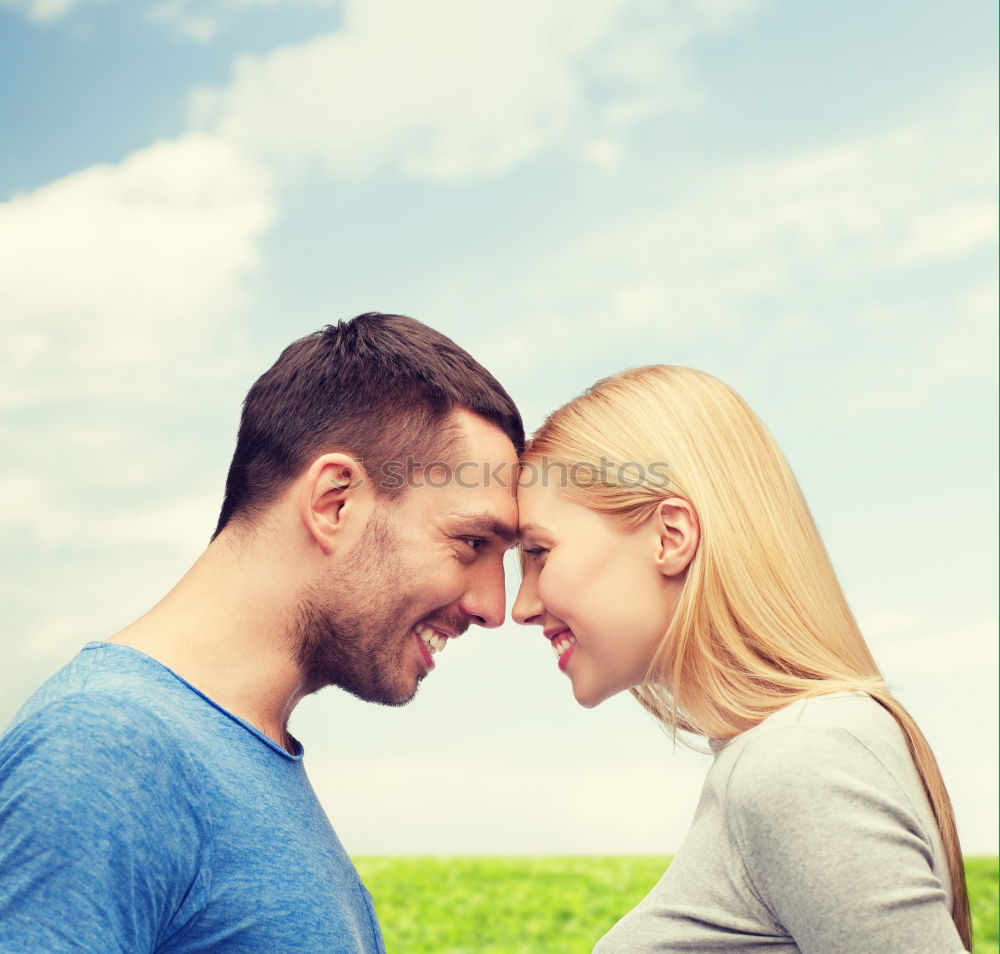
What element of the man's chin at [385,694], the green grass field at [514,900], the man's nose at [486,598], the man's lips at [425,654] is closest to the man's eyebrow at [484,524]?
the man's nose at [486,598]

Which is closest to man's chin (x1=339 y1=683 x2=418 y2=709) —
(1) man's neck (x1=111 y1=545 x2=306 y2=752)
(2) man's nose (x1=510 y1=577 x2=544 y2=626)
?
(1) man's neck (x1=111 y1=545 x2=306 y2=752)

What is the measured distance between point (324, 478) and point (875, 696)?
4.78 feet

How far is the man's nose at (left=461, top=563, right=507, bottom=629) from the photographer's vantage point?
3.08 m

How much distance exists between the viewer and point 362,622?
2955mm

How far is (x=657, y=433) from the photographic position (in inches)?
110

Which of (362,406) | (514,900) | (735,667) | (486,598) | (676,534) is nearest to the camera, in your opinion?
(735,667)

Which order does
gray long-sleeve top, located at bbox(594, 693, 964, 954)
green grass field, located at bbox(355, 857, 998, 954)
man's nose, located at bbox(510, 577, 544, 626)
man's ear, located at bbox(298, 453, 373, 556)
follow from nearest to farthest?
gray long-sleeve top, located at bbox(594, 693, 964, 954) < man's ear, located at bbox(298, 453, 373, 556) < man's nose, located at bbox(510, 577, 544, 626) < green grass field, located at bbox(355, 857, 998, 954)

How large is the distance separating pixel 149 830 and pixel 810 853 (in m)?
1.31

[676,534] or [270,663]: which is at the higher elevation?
[676,534]

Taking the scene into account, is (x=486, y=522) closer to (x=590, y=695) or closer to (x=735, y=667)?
(x=590, y=695)

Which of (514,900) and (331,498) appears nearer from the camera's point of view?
(331,498)

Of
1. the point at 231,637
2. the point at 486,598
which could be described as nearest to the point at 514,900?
the point at 486,598

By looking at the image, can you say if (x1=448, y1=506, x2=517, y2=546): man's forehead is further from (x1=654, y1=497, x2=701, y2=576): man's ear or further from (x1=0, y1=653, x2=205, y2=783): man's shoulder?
(x1=0, y1=653, x2=205, y2=783): man's shoulder

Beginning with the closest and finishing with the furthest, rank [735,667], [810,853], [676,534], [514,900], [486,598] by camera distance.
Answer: [810,853], [735,667], [676,534], [486,598], [514,900]
